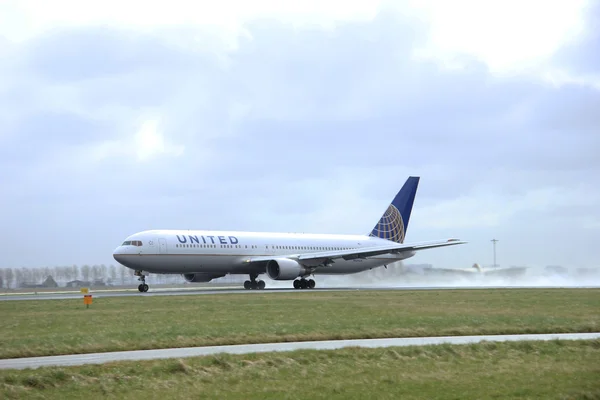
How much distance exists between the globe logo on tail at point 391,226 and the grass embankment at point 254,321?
29.9 m

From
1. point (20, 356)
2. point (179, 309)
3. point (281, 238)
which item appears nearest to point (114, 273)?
point (281, 238)

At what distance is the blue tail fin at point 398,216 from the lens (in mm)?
69438

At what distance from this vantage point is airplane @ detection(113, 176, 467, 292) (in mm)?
51688

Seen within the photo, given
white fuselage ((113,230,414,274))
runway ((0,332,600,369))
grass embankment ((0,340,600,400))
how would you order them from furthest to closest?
white fuselage ((113,230,414,274)), runway ((0,332,600,369)), grass embankment ((0,340,600,400))

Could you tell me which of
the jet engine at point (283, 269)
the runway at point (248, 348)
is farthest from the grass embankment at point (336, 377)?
the jet engine at point (283, 269)

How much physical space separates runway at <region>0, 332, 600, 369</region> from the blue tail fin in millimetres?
46473

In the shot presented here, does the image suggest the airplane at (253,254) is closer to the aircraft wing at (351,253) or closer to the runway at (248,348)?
the aircraft wing at (351,253)

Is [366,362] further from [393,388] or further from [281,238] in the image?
[281,238]

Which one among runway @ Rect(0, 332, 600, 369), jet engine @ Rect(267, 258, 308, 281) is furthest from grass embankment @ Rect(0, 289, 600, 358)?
jet engine @ Rect(267, 258, 308, 281)

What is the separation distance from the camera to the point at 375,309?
1286 inches

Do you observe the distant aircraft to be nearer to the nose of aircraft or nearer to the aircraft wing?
the aircraft wing

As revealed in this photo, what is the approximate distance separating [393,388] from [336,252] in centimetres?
4427

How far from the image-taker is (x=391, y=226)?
69750 mm

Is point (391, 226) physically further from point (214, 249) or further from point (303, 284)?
point (214, 249)
